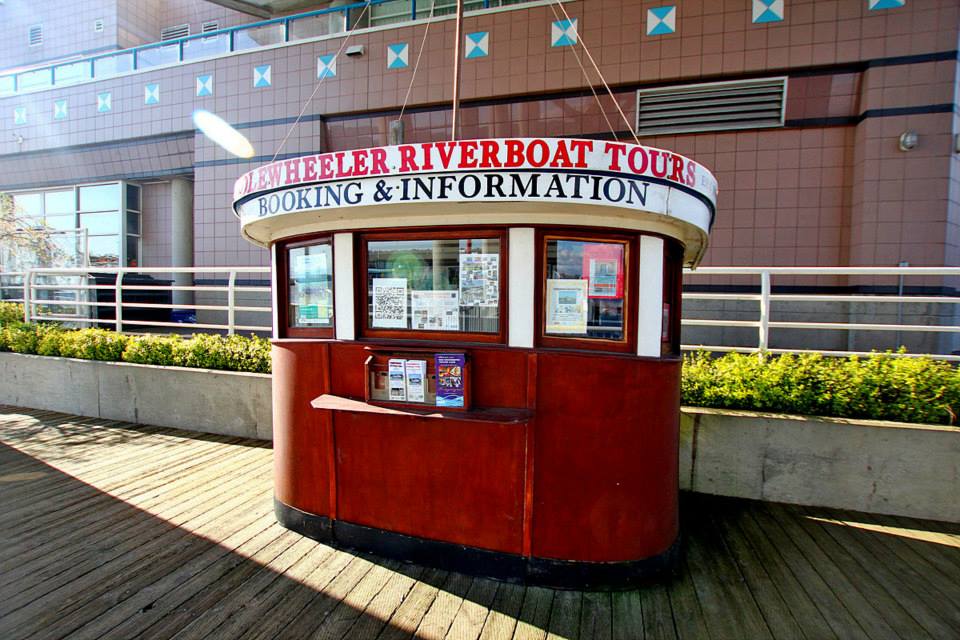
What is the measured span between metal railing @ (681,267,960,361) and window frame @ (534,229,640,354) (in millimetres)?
1317

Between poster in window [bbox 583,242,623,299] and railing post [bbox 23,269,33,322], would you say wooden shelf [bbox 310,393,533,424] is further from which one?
railing post [bbox 23,269,33,322]

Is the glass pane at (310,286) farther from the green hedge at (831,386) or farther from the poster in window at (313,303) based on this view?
the green hedge at (831,386)

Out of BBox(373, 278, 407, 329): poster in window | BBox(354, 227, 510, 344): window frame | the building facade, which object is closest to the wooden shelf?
BBox(354, 227, 510, 344): window frame

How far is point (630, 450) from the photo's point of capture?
2611 mm

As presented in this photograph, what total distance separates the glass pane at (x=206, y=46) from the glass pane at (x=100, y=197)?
4676 mm

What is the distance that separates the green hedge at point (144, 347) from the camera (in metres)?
5.28

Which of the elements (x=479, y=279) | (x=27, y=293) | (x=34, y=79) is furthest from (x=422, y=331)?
(x=34, y=79)

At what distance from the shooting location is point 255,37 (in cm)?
1056

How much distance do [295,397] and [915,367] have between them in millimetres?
5009

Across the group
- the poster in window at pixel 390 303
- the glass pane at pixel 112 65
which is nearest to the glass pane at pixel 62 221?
the glass pane at pixel 112 65

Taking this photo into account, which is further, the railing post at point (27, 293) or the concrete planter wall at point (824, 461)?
the railing post at point (27, 293)

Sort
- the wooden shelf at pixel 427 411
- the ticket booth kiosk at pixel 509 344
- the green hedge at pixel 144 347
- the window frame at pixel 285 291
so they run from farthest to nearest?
the green hedge at pixel 144 347 < the window frame at pixel 285 291 < the wooden shelf at pixel 427 411 < the ticket booth kiosk at pixel 509 344

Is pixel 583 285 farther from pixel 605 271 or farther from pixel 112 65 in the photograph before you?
pixel 112 65

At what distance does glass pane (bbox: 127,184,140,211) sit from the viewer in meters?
13.1
